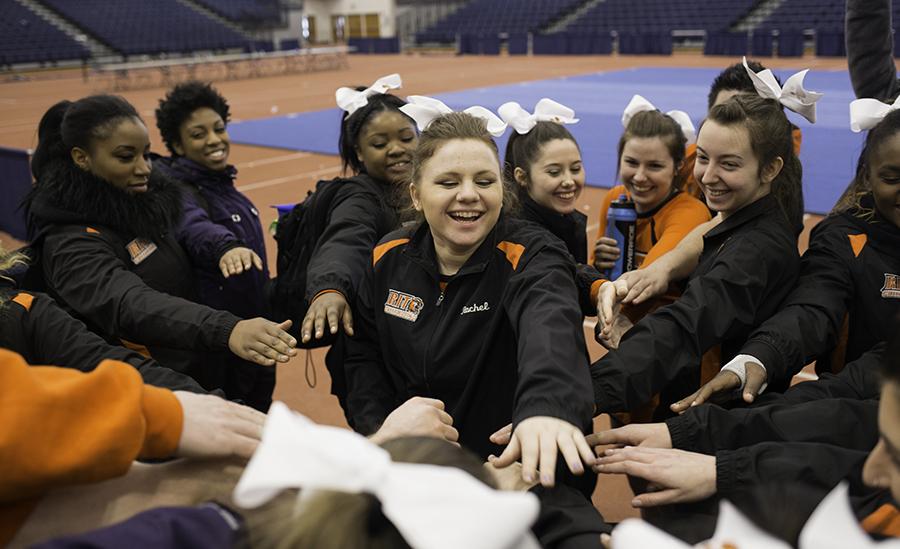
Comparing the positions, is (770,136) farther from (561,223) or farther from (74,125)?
(74,125)

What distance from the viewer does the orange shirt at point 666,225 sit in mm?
3051

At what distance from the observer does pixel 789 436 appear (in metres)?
1.82

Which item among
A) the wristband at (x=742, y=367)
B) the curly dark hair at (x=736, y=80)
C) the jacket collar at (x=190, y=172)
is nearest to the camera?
the wristband at (x=742, y=367)

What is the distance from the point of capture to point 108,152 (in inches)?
115

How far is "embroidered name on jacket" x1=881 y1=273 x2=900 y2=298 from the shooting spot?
227 centimetres

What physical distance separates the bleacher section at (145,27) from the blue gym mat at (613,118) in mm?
16238

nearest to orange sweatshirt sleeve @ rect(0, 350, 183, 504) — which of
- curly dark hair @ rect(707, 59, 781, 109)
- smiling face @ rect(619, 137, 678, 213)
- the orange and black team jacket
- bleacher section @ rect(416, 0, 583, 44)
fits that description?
the orange and black team jacket

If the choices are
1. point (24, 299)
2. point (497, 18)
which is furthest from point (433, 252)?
point (497, 18)

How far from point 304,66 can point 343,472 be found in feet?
89.6

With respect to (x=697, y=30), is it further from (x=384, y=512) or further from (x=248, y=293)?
(x=384, y=512)

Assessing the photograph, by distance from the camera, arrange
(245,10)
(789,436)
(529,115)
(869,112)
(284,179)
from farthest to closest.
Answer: (245,10)
(284,179)
(529,115)
(869,112)
(789,436)

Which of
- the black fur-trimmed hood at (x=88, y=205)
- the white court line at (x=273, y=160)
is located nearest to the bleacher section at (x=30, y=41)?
the white court line at (x=273, y=160)

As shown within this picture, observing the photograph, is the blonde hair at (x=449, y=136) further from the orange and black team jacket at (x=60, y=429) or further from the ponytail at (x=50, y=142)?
the ponytail at (x=50, y=142)

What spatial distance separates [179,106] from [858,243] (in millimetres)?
3294
